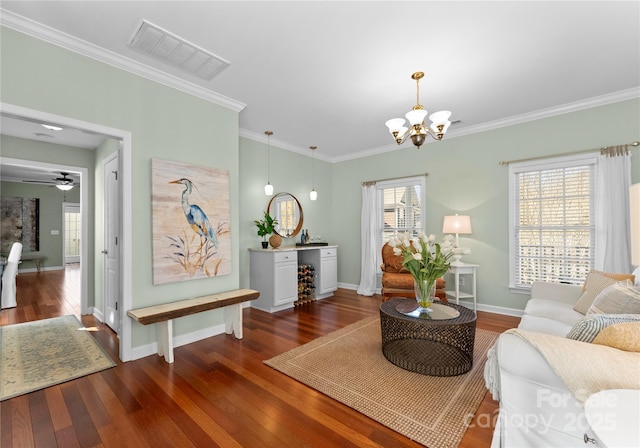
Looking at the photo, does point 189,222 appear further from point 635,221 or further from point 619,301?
point 619,301

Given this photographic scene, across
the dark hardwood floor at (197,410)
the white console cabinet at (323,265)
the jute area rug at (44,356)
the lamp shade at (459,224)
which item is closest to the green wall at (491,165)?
the lamp shade at (459,224)

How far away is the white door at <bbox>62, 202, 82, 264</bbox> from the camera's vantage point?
9094 mm

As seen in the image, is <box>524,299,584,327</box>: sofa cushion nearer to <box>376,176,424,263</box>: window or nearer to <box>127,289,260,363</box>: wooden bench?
<box>376,176,424,263</box>: window

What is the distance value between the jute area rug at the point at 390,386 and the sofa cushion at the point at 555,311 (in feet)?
2.09

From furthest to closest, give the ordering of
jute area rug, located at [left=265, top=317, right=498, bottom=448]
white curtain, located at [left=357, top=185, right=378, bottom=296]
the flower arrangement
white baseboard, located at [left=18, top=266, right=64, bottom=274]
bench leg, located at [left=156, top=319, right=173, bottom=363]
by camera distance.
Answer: white baseboard, located at [left=18, top=266, right=64, bottom=274]
white curtain, located at [left=357, top=185, right=378, bottom=296]
bench leg, located at [left=156, top=319, right=173, bottom=363]
the flower arrangement
jute area rug, located at [left=265, top=317, right=498, bottom=448]

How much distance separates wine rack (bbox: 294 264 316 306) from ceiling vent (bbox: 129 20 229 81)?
10.6ft

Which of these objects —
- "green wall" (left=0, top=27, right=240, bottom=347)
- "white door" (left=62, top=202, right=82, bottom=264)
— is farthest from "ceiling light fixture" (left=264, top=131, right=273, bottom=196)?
"white door" (left=62, top=202, right=82, bottom=264)

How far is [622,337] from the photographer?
1.12m

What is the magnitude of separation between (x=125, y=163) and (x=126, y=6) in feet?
4.25

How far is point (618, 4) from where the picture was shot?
6.69ft

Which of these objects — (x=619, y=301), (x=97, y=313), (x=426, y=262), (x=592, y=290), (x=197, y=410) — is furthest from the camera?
(x=97, y=313)

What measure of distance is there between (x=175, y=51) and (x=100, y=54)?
673 mm

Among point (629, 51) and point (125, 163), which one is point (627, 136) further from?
point (125, 163)

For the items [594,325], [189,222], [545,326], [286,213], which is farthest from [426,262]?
[286,213]
